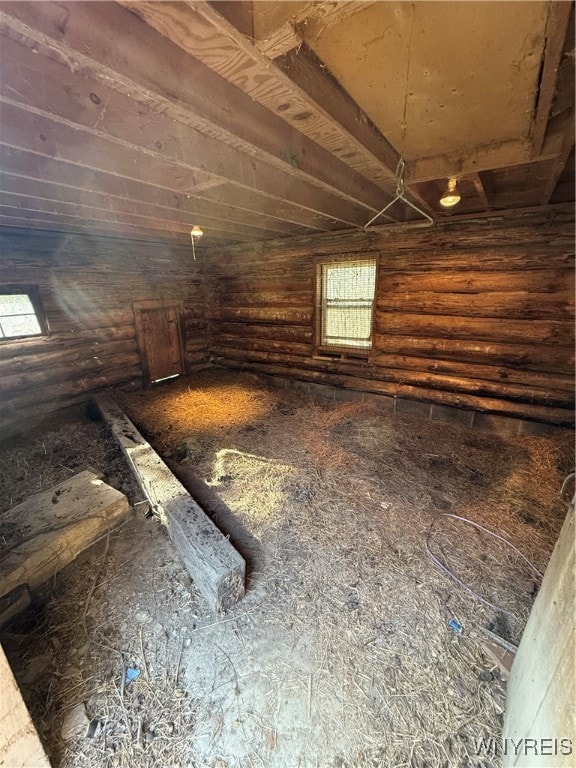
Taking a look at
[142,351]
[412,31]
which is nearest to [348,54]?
[412,31]

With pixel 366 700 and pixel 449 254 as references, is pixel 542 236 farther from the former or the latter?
pixel 366 700

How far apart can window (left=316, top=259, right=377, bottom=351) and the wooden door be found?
3.44 meters

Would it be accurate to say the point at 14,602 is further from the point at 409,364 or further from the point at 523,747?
the point at 409,364

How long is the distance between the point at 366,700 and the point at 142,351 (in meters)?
6.28

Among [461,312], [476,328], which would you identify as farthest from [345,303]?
[476,328]

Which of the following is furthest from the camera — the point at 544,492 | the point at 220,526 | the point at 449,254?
the point at 449,254

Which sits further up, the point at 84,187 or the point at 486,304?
the point at 84,187

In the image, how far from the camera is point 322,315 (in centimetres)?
561

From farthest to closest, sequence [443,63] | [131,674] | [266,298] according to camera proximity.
A: [266,298] → [131,674] → [443,63]

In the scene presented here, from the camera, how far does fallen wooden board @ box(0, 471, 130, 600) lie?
6.74 feet

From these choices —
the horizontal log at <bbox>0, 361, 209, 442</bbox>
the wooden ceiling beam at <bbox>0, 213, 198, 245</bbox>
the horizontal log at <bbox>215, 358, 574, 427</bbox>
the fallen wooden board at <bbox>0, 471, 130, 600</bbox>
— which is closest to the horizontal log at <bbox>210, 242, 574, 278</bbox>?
the wooden ceiling beam at <bbox>0, 213, 198, 245</bbox>

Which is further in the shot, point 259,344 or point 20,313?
point 259,344

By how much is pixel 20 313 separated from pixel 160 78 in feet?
15.9

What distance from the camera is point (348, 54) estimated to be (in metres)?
1.34
